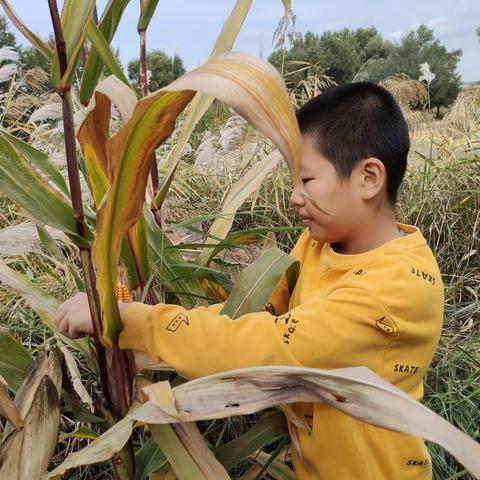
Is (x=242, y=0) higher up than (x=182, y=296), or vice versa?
(x=242, y=0)

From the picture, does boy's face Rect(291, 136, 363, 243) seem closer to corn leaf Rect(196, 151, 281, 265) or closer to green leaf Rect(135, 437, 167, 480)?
corn leaf Rect(196, 151, 281, 265)

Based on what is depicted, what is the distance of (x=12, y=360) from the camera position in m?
1.07

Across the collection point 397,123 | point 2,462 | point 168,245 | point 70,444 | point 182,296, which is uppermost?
point 397,123

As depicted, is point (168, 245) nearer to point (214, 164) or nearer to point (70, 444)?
point (70, 444)

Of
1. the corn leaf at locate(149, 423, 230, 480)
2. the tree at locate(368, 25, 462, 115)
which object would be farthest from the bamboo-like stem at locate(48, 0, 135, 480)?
the tree at locate(368, 25, 462, 115)

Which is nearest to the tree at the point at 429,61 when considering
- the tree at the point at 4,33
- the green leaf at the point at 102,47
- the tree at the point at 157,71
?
the tree at the point at 157,71

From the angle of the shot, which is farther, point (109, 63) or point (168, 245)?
point (168, 245)

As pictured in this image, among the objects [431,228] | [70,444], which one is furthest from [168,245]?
[431,228]

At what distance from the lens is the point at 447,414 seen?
1.60 meters

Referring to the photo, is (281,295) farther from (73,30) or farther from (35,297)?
(73,30)

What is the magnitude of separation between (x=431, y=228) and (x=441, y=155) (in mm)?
857

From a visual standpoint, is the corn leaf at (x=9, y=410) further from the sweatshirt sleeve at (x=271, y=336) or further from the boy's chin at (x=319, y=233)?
the boy's chin at (x=319, y=233)

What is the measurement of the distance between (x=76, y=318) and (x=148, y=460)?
0.98ft

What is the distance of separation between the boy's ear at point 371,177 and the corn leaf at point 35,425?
574 mm
